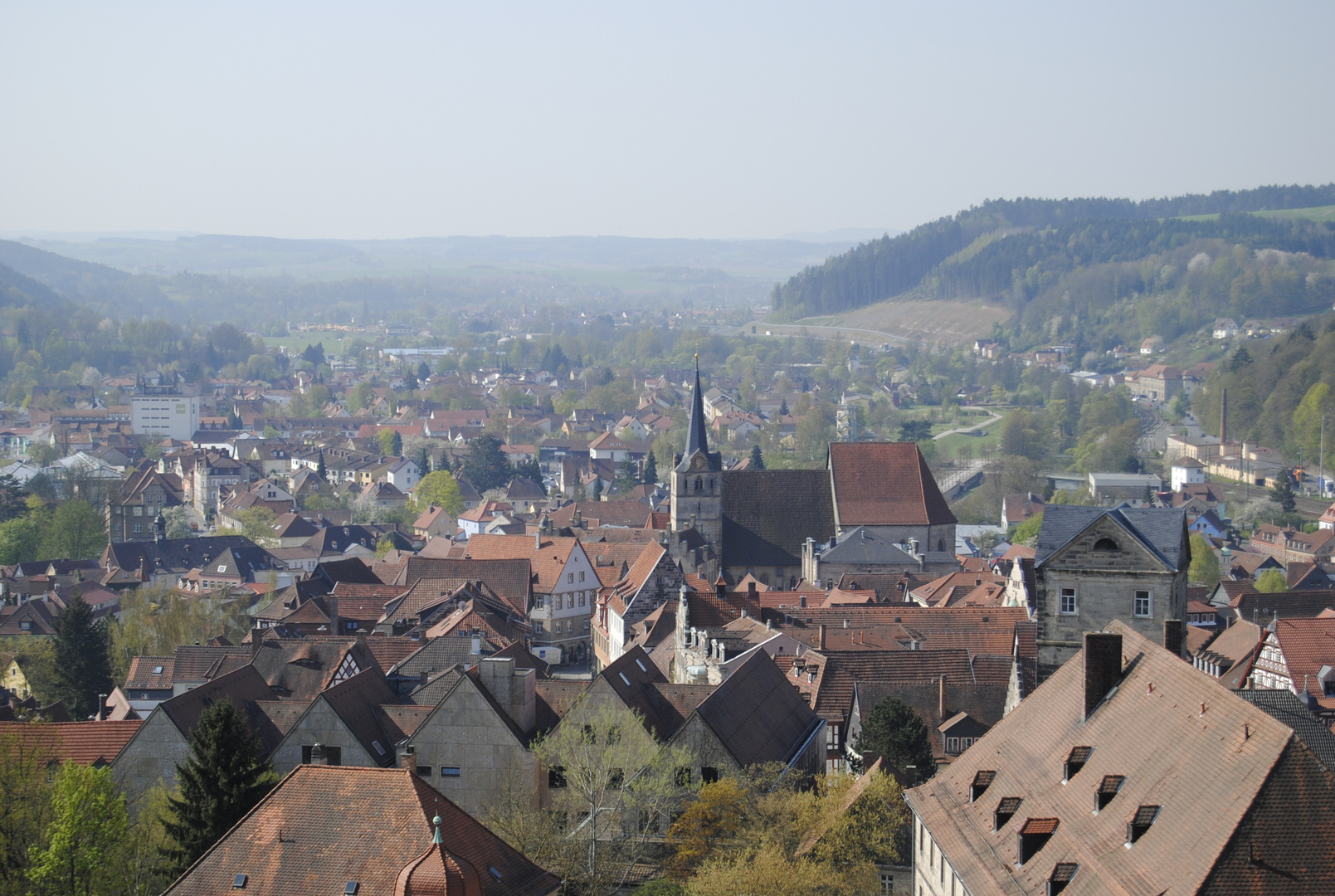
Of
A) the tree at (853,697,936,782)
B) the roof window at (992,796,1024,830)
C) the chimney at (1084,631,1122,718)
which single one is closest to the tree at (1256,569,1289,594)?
the tree at (853,697,936,782)

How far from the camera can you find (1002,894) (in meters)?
23.7

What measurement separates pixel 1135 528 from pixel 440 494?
9511 cm

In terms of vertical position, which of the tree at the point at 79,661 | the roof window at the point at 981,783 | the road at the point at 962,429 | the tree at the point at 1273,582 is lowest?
the road at the point at 962,429

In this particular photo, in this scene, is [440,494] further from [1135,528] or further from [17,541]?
[1135,528]

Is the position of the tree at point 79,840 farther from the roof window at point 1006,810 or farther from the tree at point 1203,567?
the tree at point 1203,567

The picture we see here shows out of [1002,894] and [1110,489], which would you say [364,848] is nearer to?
[1002,894]

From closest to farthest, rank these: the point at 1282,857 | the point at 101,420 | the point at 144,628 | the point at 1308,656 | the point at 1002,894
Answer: the point at 1282,857, the point at 1002,894, the point at 1308,656, the point at 144,628, the point at 101,420

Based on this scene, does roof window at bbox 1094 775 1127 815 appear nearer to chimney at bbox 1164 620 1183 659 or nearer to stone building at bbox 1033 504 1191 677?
chimney at bbox 1164 620 1183 659

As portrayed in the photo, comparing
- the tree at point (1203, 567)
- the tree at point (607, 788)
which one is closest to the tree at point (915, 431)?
the tree at point (1203, 567)

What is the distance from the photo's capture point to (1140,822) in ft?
71.6

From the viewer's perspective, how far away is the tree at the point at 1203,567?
8881 centimetres

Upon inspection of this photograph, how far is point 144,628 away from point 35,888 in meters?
39.1

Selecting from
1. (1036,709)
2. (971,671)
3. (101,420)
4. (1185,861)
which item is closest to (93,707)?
(971,671)

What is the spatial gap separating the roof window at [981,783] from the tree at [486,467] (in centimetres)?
11680
